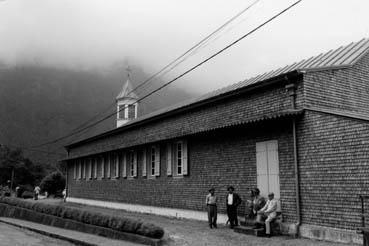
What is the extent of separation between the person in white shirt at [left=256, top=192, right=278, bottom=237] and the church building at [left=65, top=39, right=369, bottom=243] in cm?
48

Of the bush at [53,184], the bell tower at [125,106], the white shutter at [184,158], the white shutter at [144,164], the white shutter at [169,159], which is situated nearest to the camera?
the white shutter at [184,158]

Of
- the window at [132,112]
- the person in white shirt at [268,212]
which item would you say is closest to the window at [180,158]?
the person in white shirt at [268,212]

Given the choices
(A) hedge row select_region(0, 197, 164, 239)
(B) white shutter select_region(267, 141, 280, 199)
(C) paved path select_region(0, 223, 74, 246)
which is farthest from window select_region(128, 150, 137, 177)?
(B) white shutter select_region(267, 141, 280, 199)

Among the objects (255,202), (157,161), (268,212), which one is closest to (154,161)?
(157,161)

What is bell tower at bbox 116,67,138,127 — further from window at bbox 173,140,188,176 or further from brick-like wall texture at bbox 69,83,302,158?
window at bbox 173,140,188,176

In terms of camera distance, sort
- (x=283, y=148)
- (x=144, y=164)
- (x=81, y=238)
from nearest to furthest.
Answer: (x=283, y=148) → (x=81, y=238) → (x=144, y=164)

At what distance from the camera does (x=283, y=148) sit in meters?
15.2

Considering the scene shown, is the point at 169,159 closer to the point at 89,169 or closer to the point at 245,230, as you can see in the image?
the point at 245,230

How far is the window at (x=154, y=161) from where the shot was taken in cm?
2369

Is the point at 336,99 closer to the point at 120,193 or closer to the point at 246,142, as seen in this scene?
the point at 246,142

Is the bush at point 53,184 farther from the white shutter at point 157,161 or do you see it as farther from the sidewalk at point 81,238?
the sidewalk at point 81,238

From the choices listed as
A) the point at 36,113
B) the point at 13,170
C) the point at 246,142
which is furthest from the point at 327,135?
the point at 36,113

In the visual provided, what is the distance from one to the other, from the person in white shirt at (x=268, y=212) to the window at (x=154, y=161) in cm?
938

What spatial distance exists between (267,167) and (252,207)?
1.46m
